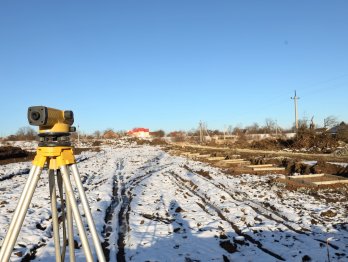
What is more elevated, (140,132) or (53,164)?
(140,132)

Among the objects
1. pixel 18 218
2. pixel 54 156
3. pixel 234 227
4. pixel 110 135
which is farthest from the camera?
pixel 110 135

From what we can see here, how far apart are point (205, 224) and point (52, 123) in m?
6.03

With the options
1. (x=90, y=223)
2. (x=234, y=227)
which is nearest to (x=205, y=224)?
(x=234, y=227)

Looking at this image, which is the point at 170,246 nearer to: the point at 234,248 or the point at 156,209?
the point at 234,248

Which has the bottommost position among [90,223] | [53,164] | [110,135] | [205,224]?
[205,224]

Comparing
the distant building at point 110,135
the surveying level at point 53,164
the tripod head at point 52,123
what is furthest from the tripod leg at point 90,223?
the distant building at point 110,135

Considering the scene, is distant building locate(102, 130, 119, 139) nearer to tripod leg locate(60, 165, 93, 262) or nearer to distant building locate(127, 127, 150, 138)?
distant building locate(127, 127, 150, 138)

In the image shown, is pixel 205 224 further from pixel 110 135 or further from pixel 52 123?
pixel 110 135

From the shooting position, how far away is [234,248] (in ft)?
19.4

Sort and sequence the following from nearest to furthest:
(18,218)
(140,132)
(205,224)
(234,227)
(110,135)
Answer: (18,218)
(234,227)
(205,224)
(110,135)
(140,132)

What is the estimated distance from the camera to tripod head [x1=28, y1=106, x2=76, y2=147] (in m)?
2.22

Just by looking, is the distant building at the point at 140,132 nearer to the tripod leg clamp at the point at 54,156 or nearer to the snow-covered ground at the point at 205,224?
the snow-covered ground at the point at 205,224

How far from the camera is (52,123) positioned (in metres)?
2.34

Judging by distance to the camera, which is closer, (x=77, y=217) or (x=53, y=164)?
(x=77, y=217)
